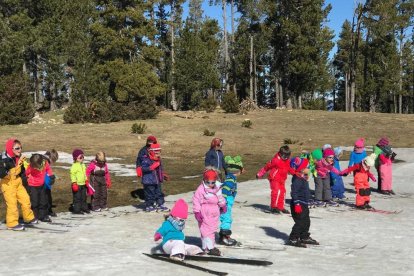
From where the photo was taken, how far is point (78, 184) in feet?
33.9

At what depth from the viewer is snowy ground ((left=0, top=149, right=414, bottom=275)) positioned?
6039 millimetres

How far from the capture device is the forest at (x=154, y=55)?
3947 cm

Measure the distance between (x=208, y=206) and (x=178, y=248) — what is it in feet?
2.73

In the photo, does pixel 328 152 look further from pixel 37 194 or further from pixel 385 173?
pixel 37 194

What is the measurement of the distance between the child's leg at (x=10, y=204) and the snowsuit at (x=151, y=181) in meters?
2.71

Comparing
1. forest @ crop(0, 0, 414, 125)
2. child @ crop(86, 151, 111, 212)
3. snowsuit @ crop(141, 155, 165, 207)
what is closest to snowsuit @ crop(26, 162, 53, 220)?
child @ crop(86, 151, 111, 212)

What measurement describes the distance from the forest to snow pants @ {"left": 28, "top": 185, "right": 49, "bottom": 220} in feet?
90.0

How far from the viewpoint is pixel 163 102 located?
64438 mm

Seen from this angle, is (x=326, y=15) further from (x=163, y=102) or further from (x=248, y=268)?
(x=248, y=268)

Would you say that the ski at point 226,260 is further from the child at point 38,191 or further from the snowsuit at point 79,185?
the snowsuit at point 79,185

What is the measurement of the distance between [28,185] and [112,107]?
28.6 meters

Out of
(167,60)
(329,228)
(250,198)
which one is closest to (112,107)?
(167,60)

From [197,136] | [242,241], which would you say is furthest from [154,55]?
[242,241]

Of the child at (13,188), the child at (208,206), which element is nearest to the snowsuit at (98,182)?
the child at (13,188)
